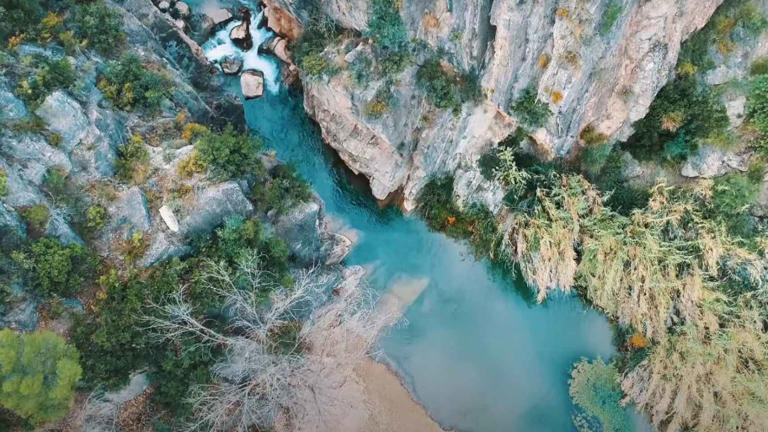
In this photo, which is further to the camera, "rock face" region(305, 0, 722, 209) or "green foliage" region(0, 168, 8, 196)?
"rock face" region(305, 0, 722, 209)

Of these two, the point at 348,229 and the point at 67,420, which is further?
the point at 348,229

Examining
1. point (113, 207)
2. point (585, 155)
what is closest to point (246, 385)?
point (113, 207)

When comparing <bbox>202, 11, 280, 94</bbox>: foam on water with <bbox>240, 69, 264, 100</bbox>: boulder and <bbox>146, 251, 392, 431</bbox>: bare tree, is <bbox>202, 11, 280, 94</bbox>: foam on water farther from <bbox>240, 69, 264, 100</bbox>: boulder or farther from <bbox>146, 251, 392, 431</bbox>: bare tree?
<bbox>146, 251, 392, 431</bbox>: bare tree

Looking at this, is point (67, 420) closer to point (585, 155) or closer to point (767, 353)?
point (585, 155)

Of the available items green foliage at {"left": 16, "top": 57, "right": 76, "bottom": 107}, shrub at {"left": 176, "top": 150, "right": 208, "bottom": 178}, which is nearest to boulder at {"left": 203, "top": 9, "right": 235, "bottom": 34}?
green foliage at {"left": 16, "top": 57, "right": 76, "bottom": 107}

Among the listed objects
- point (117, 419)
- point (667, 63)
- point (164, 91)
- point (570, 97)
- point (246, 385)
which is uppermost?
point (667, 63)

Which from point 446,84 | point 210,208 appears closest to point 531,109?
point 446,84
